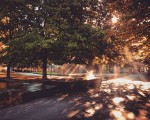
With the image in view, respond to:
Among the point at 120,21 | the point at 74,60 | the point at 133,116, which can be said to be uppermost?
the point at 120,21

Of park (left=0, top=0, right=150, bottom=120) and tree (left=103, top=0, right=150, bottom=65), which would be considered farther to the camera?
tree (left=103, top=0, right=150, bottom=65)

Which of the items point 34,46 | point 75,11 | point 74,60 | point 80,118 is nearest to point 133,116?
point 80,118

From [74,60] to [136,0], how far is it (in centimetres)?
978

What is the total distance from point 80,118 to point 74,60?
13023 mm

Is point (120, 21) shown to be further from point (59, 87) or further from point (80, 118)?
point (80, 118)

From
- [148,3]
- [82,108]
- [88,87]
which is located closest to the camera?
[82,108]

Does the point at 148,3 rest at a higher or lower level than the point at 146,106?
higher

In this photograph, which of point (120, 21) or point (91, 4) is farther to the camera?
point (91, 4)

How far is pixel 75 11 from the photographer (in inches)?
904

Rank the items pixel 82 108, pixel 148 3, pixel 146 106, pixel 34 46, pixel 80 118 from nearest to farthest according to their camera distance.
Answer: pixel 80 118, pixel 82 108, pixel 146 106, pixel 148 3, pixel 34 46

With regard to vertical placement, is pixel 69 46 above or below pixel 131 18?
below

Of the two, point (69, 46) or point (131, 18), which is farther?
point (69, 46)

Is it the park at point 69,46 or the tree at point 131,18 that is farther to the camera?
Answer: the tree at point 131,18

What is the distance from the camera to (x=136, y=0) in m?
14.5
